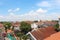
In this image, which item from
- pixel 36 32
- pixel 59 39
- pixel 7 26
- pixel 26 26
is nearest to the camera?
pixel 59 39

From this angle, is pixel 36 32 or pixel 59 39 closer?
pixel 59 39

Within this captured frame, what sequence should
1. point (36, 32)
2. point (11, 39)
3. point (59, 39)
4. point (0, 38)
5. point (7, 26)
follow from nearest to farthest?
point (59, 39) → point (0, 38) → point (36, 32) → point (11, 39) → point (7, 26)

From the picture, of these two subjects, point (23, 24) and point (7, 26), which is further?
point (7, 26)

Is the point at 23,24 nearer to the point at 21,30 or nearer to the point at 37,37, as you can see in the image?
the point at 21,30

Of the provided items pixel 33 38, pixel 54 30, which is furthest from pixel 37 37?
pixel 54 30

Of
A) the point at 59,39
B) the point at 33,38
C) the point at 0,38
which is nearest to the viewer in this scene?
the point at 59,39

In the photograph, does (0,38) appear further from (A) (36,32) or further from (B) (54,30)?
(B) (54,30)

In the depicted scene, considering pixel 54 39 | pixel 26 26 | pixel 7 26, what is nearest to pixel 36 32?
pixel 54 39

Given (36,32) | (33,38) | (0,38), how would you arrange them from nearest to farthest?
(0,38) < (33,38) < (36,32)

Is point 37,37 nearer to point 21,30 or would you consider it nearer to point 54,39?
point 54,39
